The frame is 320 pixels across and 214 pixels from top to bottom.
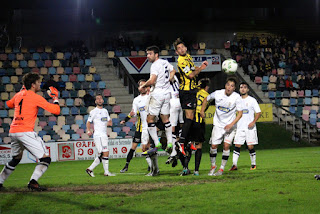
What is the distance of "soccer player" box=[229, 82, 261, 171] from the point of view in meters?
13.9

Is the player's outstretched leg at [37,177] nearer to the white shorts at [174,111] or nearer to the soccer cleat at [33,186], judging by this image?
the soccer cleat at [33,186]

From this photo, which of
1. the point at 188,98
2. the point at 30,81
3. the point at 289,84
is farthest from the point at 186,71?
the point at 289,84

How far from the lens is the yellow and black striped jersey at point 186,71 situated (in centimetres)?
1182

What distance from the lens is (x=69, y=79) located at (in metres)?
30.3

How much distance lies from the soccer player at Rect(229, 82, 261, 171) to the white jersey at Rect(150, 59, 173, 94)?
354 centimetres

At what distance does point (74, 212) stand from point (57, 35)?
27.6m

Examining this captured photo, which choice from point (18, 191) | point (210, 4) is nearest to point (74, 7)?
point (210, 4)

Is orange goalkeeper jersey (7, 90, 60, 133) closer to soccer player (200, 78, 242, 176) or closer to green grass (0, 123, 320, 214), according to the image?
green grass (0, 123, 320, 214)

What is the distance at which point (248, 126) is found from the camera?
552 inches

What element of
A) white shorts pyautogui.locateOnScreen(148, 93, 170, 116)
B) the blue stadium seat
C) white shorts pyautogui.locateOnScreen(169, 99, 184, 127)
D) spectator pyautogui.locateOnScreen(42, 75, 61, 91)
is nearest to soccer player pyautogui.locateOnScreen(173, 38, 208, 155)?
white shorts pyautogui.locateOnScreen(148, 93, 170, 116)

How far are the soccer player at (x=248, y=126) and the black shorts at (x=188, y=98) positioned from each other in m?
2.50

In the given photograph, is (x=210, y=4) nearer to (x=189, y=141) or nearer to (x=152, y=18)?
(x=152, y=18)

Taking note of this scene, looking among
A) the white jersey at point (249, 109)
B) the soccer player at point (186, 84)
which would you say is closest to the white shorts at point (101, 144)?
the soccer player at point (186, 84)

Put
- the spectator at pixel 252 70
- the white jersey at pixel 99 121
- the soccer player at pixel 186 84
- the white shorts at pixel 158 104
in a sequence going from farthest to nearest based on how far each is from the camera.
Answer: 1. the spectator at pixel 252 70
2. the white jersey at pixel 99 121
3. the soccer player at pixel 186 84
4. the white shorts at pixel 158 104
